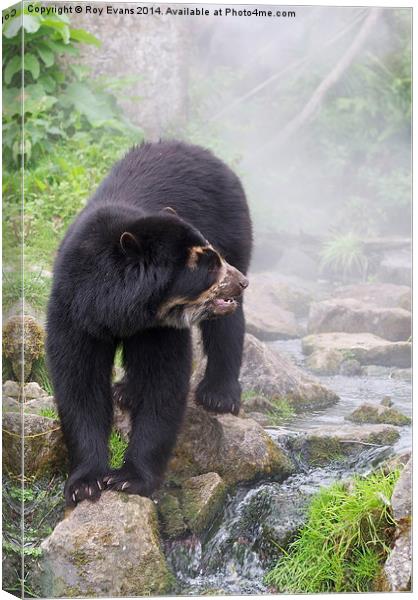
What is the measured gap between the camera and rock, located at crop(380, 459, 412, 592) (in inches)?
259

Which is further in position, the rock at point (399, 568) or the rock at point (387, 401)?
the rock at point (387, 401)

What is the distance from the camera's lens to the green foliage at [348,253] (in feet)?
24.6

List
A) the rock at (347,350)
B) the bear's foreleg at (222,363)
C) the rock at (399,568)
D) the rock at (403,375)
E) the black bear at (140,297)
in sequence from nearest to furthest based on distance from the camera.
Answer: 1. the black bear at (140,297)
2. the rock at (399,568)
3. the rock at (403,375)
4. the rock at (347,350)
5. the bear's foreleg at (222,363)

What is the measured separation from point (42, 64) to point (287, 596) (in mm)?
3522

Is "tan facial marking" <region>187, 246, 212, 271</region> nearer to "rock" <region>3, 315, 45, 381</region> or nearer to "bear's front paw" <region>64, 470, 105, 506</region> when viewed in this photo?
"rock" <region>3, 315, 45, 381</region>

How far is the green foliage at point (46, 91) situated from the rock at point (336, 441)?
2.38 metres

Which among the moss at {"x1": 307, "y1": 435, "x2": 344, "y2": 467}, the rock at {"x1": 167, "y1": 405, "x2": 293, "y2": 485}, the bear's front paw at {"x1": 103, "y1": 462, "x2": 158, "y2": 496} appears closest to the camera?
the bear's front paw at {"x1": 103, "y1": 462, "x2": 158, "y2": 496}

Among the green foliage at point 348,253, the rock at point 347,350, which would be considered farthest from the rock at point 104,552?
the green foliage at point 348,253

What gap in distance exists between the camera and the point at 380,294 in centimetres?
736

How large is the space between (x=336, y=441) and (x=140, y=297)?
6.36ft

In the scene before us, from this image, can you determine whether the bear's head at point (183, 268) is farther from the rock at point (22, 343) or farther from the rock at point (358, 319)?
the rock at point (358, 319)

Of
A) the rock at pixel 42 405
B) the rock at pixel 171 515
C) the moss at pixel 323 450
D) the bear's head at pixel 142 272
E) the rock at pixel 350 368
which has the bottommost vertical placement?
the rock at pixel 171 515

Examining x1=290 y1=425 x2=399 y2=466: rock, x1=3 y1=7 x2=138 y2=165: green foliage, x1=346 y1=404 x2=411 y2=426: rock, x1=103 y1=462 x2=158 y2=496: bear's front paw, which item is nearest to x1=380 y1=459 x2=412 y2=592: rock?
x1=290 y1=425 x2=399 y2=466: rock

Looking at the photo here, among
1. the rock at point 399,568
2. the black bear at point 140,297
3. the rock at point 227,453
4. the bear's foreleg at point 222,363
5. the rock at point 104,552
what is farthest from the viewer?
the bear's foreleg at point 222,363
